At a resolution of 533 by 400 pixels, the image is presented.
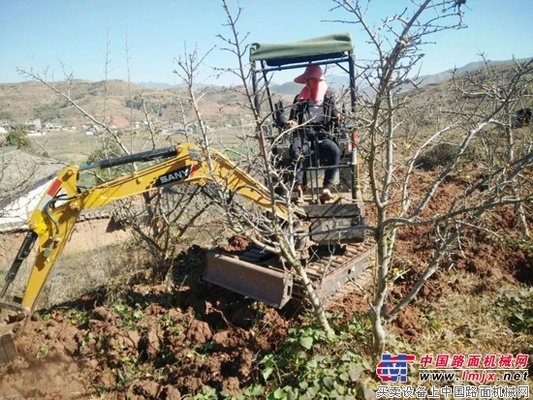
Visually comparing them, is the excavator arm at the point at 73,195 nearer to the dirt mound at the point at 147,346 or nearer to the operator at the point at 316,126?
the dirt mound at the point at 147,346

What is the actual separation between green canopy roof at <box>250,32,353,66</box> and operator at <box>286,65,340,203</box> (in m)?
0.24

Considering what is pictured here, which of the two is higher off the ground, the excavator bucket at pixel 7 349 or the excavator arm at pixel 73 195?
the excavator arm at pixel 73 195

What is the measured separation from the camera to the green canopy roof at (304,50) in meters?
5.45

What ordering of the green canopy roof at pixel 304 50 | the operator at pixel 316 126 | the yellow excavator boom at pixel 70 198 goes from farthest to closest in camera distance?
the green canopy roof at pixel 304 50 < the operator at pixel 316 126 < the yellow excavator boom at pixel 70 198

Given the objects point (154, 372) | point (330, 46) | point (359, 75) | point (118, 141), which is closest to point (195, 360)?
point (154, 372)

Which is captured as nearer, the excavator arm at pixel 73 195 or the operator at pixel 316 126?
the excavator arm at pixel 73 195

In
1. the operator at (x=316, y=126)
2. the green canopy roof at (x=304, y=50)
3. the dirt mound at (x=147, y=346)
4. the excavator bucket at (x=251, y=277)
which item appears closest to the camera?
the dirt mound at (x=147, y=346)

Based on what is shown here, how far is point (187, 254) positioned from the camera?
6988 mm

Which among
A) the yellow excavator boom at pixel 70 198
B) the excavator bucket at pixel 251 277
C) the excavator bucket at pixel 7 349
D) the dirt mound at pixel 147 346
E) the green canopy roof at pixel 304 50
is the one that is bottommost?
the dirt mound at pixel 147 346

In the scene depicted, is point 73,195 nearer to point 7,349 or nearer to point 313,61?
point 7,349

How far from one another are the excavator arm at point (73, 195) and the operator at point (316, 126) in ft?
3.91

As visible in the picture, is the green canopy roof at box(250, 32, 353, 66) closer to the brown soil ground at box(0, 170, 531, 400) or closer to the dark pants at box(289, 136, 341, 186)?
the dark pants at box(289, 136, 341, 186)

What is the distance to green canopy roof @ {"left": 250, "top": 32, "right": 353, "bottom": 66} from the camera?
215 inches

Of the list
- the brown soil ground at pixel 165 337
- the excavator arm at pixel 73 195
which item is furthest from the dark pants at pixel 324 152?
the brown soil ground at pixel 165 337
